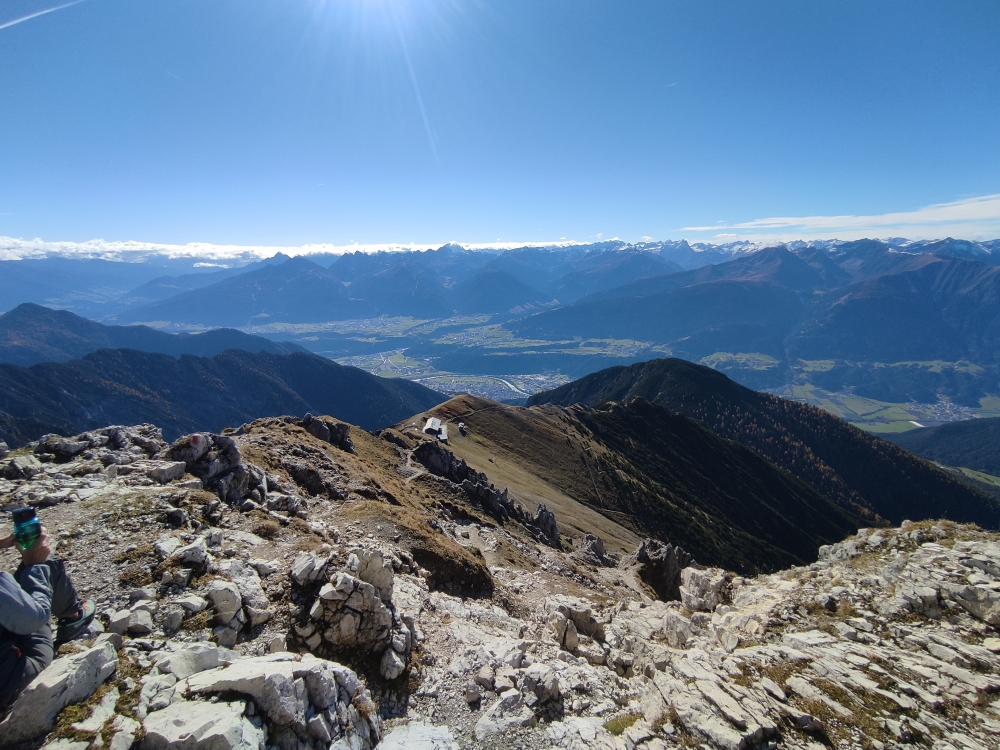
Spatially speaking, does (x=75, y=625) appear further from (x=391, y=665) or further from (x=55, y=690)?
(x=391, y=665)

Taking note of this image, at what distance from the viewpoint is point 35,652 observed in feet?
29.2

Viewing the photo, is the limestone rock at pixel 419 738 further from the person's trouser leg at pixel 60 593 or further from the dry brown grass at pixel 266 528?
the dry brown grass at pixel 266 528

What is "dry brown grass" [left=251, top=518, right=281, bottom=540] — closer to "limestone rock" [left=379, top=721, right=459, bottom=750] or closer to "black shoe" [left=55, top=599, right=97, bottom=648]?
"black shoe" [left=55, top=599, right=97, bottom=648]

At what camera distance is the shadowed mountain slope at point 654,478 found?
90250mm

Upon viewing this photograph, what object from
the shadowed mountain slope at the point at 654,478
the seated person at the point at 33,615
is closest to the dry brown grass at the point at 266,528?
the seated person at the point at 33,615

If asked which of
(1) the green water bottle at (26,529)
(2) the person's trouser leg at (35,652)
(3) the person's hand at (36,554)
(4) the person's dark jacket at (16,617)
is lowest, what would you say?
(2) the person's trouser leg at (35,652)

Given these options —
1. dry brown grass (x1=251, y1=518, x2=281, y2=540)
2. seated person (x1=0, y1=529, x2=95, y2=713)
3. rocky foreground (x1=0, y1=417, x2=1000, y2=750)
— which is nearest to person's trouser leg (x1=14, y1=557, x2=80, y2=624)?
seated person (x1=0, y1=529, x2=95, y2=713)

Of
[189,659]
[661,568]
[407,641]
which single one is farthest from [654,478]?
[189,659]

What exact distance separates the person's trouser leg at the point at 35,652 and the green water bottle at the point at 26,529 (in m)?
2.17

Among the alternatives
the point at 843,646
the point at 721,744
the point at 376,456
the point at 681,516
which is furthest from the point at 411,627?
the point at 681,516

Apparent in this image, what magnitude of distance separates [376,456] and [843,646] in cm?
4586

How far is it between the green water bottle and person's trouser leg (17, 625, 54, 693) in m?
2.17

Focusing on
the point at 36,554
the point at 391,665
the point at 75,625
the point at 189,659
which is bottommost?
the point at 391,665

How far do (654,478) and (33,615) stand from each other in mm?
126436
